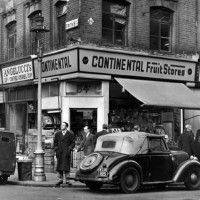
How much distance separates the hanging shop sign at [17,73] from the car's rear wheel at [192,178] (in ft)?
33.5

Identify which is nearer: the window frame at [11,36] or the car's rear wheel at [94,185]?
the car's rear wheel at [94,185]

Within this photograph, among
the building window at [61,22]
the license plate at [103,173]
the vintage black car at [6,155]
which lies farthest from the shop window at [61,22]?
the license plate at [103,173]

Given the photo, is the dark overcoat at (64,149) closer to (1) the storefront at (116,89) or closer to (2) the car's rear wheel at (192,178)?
(2) the car's rear wheel at (192,178)

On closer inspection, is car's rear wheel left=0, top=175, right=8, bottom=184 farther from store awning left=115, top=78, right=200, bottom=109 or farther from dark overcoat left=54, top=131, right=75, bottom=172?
store awning left=115, top=78, right=200, bottom=109

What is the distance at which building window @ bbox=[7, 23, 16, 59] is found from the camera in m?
25.0

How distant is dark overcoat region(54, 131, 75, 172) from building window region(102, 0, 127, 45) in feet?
19.7

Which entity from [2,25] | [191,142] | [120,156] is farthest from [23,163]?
[2,25]

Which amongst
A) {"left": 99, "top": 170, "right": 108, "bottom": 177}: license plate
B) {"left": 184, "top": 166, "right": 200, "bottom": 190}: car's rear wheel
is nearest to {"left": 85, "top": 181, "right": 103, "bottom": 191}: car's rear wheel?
{"left": 99, "top": 170, "right": 108, "bottom": 177}: license plate

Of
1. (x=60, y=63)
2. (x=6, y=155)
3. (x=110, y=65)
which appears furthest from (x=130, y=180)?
(x=60, y=63)

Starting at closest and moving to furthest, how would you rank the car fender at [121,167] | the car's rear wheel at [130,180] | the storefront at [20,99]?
1. the car fender at [121,167]
2. the car's rear wheel at [130,180]
3. the storefront at [20,99]

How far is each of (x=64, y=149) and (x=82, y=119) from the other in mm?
5153

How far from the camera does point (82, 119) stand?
67.4 feet

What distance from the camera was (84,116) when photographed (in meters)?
20.5

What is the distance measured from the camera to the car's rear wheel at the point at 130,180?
1356cm
